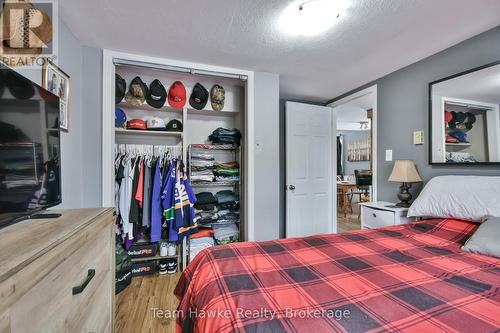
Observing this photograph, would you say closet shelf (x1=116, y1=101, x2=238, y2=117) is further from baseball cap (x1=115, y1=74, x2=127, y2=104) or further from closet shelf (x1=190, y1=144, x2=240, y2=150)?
closet shelf (x1=190, y1=144, x2=240, y2=150)

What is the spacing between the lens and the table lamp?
2127mm

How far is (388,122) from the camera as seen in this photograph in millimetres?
2580

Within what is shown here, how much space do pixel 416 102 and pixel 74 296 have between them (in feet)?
9.71

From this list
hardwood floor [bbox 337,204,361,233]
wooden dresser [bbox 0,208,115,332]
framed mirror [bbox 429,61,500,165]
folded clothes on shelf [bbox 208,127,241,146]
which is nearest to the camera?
wooden dresser [bbox 0,208,115,332]

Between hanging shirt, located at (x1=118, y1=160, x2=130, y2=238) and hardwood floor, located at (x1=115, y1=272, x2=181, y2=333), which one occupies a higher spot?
hanging shirt, located at (x1=118, y1=160, x2=130, y2=238)

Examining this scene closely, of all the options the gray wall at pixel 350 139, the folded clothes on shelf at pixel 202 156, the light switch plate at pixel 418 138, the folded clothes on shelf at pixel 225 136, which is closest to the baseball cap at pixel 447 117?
the light switch plate at pixel 418 138

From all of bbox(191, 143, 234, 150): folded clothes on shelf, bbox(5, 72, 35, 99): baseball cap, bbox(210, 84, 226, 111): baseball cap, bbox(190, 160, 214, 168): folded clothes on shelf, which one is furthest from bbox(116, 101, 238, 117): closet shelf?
bbox(5, 72, 35, 99): baseball cap

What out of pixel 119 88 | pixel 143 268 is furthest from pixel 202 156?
pixel 143 268

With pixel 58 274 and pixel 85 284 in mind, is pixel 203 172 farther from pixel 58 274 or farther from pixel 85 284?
pixel 58 274

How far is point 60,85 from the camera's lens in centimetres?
154

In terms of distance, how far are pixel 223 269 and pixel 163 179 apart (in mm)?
1516

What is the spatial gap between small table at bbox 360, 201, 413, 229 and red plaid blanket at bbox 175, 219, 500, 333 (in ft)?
2.06

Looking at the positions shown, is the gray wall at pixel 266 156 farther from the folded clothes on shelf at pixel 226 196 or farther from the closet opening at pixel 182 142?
the folded clothes on shelf at pixel 226 196

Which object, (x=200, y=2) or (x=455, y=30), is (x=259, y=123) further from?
(x=455, y=30)
